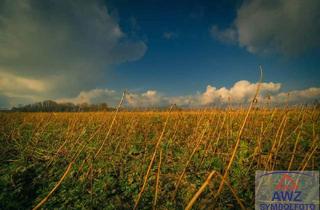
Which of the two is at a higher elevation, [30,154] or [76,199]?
[30,154]

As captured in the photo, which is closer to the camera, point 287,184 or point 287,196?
Result: point 287,196

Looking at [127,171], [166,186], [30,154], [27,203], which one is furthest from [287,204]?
[30,154]

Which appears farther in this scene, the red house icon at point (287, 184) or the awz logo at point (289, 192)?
the red house icon at point (287, 184)

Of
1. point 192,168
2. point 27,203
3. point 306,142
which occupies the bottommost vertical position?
point 27,203

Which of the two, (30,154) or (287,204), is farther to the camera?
(30,154)

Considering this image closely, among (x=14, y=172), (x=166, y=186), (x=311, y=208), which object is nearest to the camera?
(x=311, y=208)

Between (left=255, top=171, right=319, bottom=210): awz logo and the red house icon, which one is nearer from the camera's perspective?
(left=255, top=171, right=319, bottom=210): awz logo

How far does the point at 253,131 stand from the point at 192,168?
233 cm

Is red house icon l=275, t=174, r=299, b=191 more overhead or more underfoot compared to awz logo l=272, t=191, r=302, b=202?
more overhead

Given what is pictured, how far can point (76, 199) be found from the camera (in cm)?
255

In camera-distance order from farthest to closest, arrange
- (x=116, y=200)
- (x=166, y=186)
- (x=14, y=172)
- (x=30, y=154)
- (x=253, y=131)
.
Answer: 1. (x=253, y=131)
2. (x=30, y=154)
3. (x=14, y=172)
4. (x=166, y=186)
5. (x=116, y=200)

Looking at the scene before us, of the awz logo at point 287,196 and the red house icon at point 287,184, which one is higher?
the red house icon at point 287,184

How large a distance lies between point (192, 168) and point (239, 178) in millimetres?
848

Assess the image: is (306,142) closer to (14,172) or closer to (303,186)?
(303,186)
